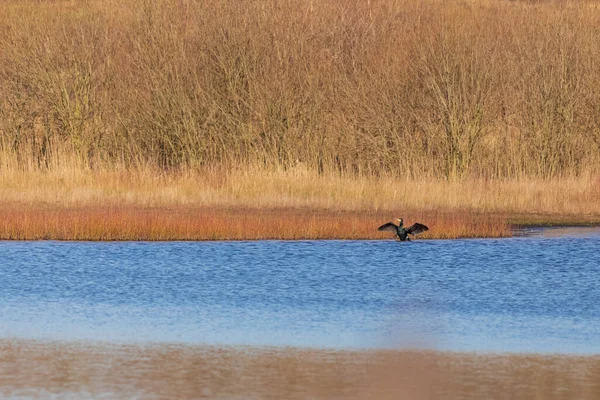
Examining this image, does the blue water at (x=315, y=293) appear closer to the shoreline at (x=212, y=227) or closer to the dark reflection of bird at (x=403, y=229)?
the dark reflection of bird at (x=403, y=229)

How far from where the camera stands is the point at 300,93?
922 inches

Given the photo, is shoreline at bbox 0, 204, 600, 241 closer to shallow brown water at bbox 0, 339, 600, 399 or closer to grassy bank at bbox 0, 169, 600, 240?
grassy bank at bbox 0, 169, 600, 240

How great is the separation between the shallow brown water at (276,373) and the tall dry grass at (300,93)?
12.7 meters

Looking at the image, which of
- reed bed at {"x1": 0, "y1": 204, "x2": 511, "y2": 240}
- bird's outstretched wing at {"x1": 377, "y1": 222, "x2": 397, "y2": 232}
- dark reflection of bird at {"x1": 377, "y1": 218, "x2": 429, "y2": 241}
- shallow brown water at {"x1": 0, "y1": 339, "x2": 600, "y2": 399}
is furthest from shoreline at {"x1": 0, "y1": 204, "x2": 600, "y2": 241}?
shallow brown water at {"x1": 0, "y1": 339, "x2": 600, "y2": 399}

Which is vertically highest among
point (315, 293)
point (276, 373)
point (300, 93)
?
point (300, 93)

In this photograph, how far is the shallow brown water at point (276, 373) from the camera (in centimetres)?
806

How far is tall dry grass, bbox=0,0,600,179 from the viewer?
74.5 ft

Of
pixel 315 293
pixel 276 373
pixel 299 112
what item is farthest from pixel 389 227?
pixel 276 373

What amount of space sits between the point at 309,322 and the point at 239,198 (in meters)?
10.0

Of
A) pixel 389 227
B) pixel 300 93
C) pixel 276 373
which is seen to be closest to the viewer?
pixel 276 373

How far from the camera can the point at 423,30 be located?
23516 millimetres

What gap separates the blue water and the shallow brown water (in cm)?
46

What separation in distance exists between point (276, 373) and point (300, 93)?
15065 mm

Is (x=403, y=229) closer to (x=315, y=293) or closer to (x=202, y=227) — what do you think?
(x=202, y=227)
